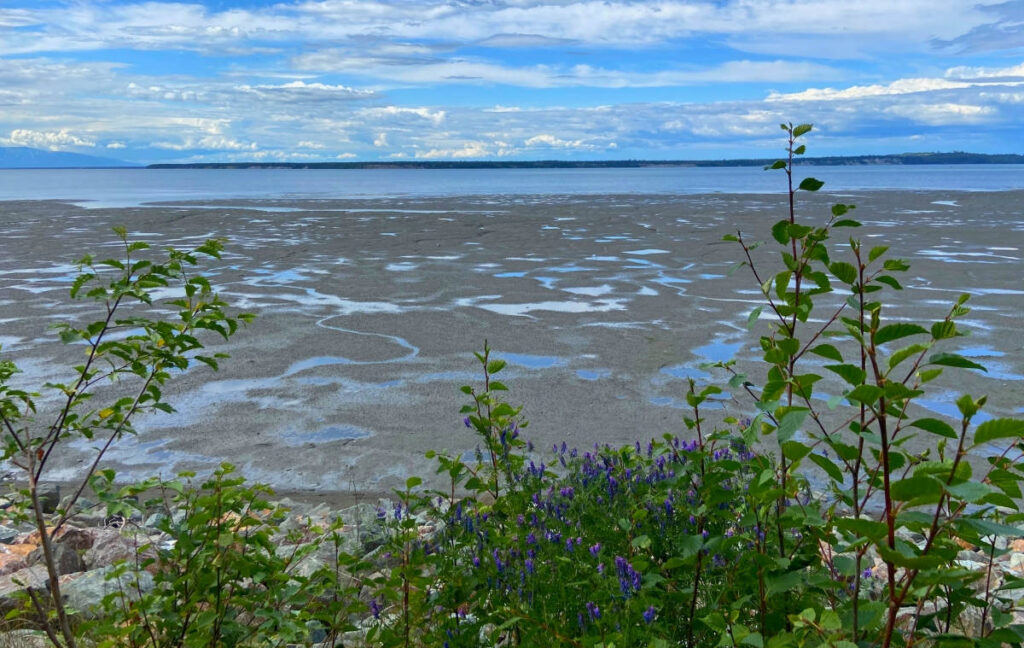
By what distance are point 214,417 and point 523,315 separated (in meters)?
5.29

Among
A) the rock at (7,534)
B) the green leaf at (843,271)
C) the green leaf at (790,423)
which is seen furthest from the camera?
the rock at (7,534)

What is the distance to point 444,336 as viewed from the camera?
34.6ft

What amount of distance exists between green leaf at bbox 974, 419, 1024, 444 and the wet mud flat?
3003 millimetres

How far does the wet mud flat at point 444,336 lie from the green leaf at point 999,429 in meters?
3.00

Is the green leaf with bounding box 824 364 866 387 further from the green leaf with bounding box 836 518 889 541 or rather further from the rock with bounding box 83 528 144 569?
the rock with bounding box 83 528 144 569

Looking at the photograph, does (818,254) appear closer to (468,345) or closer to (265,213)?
(468,345)

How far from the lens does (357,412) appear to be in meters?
7.53

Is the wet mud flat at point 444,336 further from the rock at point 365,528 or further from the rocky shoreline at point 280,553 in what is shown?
the rocky shoreline at point 280,553

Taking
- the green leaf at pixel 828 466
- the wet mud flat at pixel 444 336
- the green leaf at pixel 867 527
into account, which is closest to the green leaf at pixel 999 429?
the green leaf at pixel 867 527

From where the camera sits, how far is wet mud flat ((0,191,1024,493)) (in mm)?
6812

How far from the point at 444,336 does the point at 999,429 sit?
31.1 ft

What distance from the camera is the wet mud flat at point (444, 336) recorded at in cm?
681

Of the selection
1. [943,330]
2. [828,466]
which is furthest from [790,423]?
[943,330]

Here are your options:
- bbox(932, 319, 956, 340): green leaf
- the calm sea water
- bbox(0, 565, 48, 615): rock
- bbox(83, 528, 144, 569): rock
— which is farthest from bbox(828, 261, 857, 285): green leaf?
the calm sea water
